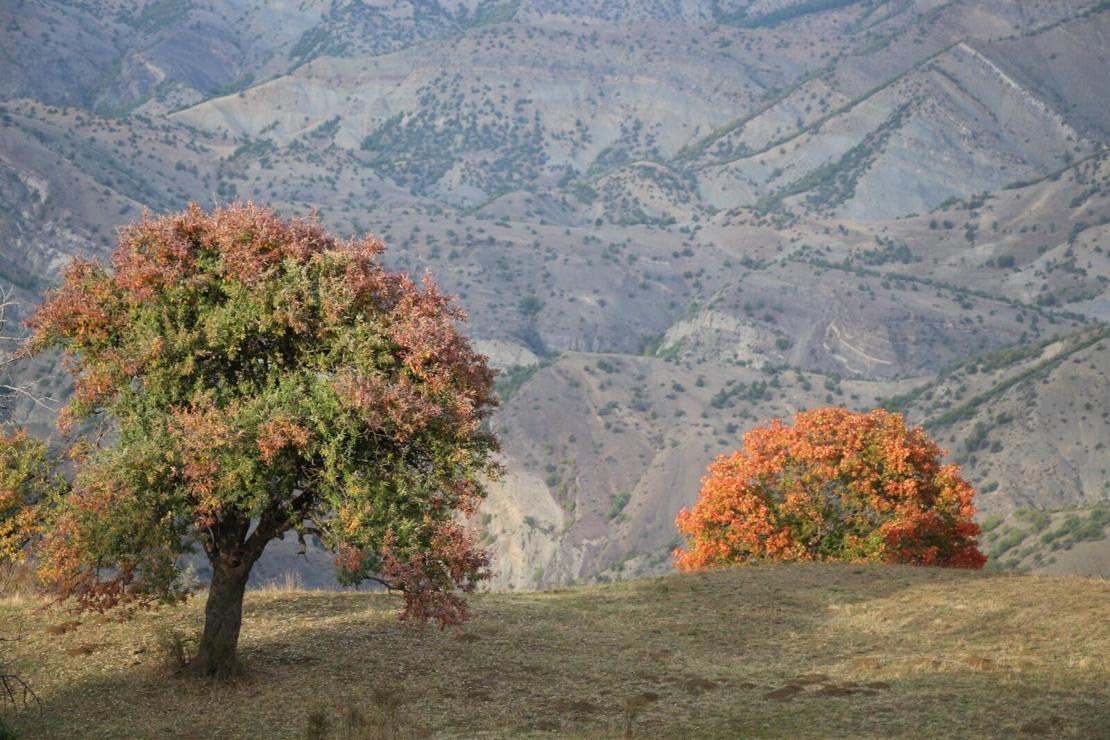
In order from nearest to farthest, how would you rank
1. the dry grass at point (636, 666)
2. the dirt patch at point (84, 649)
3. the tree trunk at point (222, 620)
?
the dry grass at point (636, 666)
the tree trunk at point (222, 620)
the dirt patch at point (84, 649)

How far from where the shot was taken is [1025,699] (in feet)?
63.8

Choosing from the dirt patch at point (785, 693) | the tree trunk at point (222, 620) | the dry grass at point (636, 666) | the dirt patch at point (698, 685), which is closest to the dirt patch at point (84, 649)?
the dry grass at point (636, 666)

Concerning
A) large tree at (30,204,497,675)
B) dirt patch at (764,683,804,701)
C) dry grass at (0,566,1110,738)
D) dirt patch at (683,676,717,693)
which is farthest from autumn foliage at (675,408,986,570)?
large tree at (30,204,497,675)

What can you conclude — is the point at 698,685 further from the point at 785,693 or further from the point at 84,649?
the point at 84,649

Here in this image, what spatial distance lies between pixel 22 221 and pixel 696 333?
307ft

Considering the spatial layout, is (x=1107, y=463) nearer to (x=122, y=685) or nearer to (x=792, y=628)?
(x=792, y=628)

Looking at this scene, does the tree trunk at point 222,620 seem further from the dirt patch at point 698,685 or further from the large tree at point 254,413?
the dirt patch at point 698,685

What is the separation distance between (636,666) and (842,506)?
15965 mm

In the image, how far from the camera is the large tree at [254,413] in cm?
A: 1847

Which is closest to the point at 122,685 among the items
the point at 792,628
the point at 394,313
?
the point at 394,313

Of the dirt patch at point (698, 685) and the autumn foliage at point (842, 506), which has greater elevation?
the autumn foliage at point (842, 506)

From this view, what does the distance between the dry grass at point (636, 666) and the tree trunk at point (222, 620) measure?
0.38m

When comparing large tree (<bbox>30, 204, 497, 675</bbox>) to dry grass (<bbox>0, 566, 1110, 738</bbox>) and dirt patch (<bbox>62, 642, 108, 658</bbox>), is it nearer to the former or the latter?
dry grass (<bbox>0, 566, 1110, 738</bbox>)

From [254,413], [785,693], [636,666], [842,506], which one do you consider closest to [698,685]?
[785,693]
